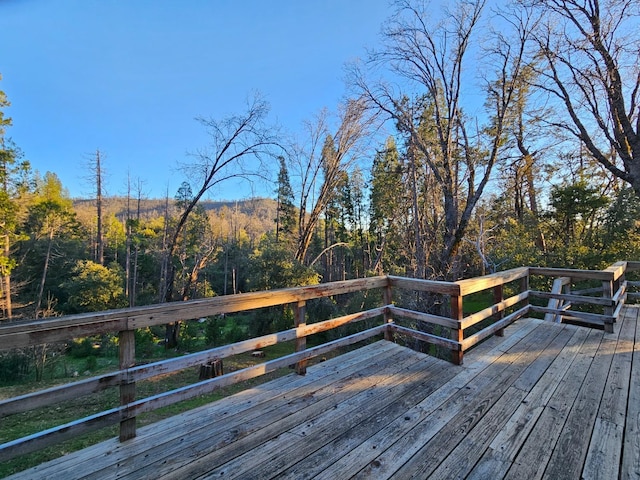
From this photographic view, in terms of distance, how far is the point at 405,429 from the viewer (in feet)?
6.03

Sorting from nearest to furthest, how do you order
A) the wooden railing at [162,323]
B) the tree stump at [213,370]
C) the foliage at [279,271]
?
the wooden railing at [162,323] < the tree stump at [213,370] < the foliage at [279,271]

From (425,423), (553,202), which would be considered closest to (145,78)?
(425,423)

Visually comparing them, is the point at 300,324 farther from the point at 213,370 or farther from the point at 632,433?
the point at 213,370

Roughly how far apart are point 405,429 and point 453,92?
9.08 m

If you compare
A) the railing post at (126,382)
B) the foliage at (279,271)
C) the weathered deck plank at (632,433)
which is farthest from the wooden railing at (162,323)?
the foliage at (279,271)

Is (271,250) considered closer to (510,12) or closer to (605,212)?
(510,12)

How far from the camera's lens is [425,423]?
1.90m

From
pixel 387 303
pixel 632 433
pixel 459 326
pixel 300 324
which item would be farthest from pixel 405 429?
pixel 387 303

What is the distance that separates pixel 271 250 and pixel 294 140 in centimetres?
510

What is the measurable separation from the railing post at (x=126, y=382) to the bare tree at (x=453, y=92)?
8.16 m

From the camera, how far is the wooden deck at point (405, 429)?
1.51 meters

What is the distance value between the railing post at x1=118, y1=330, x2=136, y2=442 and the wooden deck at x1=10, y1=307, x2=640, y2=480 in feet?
Answer: 0.24

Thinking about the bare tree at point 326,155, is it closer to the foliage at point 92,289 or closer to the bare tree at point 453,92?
the bare tree at point 453,92

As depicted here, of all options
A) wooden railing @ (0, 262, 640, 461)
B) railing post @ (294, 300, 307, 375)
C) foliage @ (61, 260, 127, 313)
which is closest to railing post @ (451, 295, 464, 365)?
wooden railing @ (0, 262, 640, 461)
